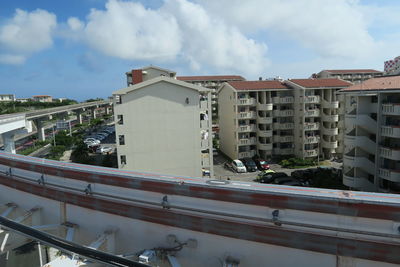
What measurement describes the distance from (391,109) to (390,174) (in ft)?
10.2

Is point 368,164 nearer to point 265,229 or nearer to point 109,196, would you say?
point 265,229

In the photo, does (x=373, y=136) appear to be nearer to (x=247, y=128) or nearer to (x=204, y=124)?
(x=204, y=124)

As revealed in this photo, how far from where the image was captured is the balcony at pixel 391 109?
497 inches

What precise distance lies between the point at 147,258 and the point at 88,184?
2.05 metres

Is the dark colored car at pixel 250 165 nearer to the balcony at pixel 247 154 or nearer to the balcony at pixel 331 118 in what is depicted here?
the balcony at pixel 247 154

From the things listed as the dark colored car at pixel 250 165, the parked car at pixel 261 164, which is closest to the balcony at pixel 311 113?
the parked car at pixel 261 164

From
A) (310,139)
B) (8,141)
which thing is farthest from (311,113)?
(8,141)

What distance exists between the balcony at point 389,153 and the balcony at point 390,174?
66 cm

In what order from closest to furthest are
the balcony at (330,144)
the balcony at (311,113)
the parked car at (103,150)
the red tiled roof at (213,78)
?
the balcony at (311,113)
the balcony at (330,144)
the parked car at (103,150)
the red tiled roof at (213,78)

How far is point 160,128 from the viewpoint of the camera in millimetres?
16766

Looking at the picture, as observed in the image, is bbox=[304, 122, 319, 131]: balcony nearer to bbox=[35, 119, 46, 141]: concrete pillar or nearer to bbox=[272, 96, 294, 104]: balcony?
bbox=[272, 96, 294, 104]: balcony

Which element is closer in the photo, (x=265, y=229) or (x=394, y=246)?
(x=394, y=246)

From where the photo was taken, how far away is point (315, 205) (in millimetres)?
3781

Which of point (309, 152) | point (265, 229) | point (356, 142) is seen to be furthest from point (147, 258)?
point (309, 152)
